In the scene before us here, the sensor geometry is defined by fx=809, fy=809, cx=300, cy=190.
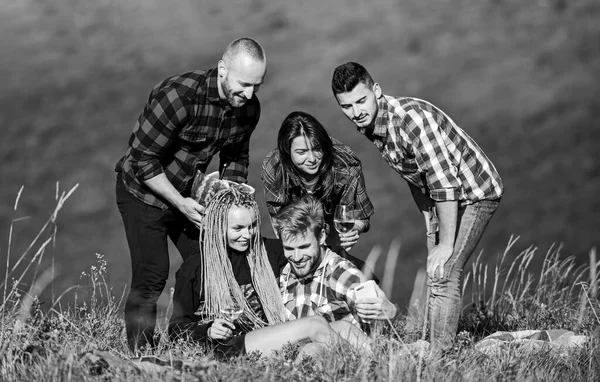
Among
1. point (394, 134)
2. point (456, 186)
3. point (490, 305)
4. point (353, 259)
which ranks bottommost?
point (490, 305)

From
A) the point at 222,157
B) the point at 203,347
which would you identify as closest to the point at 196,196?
the point at 222,157

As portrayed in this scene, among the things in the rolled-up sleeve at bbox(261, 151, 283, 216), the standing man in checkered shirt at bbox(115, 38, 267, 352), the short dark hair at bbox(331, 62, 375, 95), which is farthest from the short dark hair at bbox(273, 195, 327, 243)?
the short dark hair at bbox(331, 62, 375, 95)

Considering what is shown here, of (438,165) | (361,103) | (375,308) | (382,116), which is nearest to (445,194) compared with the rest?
(438,165)

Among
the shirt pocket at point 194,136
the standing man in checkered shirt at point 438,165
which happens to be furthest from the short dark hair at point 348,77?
the shirt pocket at point 194,136

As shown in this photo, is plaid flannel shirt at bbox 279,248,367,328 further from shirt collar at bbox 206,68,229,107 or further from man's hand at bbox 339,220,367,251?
Result: shirt collar at bbox 206,68,229,107

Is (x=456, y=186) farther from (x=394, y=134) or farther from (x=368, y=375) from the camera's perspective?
(x=368, y=375)

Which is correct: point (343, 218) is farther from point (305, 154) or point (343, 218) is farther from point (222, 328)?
point (222, 328)

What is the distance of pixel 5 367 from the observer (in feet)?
13.1

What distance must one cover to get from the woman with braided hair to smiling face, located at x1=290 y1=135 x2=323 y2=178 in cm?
38

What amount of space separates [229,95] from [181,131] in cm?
40

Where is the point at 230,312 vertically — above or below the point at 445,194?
below

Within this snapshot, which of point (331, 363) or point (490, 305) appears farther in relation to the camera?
point (490, 305)

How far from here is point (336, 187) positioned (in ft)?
17.0

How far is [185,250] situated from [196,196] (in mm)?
430
